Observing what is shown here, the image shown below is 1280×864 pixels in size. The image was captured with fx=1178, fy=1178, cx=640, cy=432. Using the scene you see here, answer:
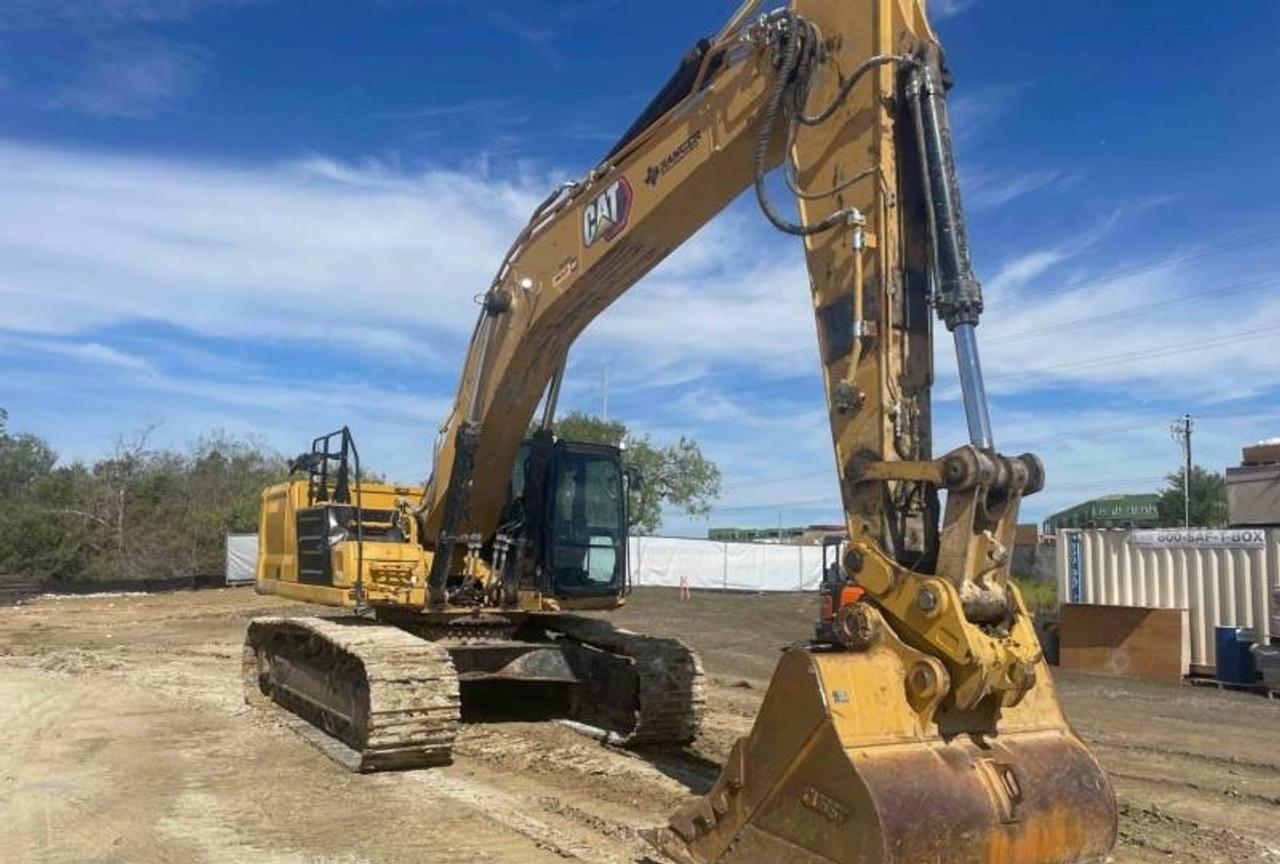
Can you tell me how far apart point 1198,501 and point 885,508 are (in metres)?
64.3

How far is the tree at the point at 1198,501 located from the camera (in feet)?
201

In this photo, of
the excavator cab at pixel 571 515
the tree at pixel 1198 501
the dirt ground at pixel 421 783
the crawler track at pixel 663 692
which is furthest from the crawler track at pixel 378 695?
the tree at pixel 1198 501

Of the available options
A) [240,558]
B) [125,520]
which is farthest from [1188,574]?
[125,520]

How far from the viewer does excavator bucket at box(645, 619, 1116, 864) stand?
463 centimetres

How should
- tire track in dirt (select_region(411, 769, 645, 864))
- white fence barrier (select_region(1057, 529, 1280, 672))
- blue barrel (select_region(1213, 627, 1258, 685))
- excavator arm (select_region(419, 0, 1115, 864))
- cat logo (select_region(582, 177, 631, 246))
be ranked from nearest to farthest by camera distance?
excavator arm (select_region(419, 0, 1115, 864)), tire track in dirt (select_region(411, 769, 645, 864)), cat logo (select_region(582, 177, 631, 246)), blue barrel (select_region(1213, 627, 1258, 685)), white fence barrier (select_region(1057, 529, 1280, 672))

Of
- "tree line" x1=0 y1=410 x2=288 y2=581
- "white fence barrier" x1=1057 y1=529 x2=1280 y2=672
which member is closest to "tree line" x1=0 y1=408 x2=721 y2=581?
"tree line" x1=0 y1=410 x2=288 y2=581

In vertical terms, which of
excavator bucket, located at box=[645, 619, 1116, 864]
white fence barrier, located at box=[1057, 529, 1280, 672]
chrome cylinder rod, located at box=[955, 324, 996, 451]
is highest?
chrome cylinder rod, located at box=[955, 324, 996, 451]

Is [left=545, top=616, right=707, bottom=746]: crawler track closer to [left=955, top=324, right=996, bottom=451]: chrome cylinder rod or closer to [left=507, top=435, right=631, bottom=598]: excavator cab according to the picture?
[left=507, top=435, right=631, bottom=598]: excavator cab

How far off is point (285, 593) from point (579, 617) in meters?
2.94

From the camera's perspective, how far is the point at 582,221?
852cm

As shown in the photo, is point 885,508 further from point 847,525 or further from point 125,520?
point 125,520

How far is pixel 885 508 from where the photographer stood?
5535mm

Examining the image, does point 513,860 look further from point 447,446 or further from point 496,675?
point 447,446

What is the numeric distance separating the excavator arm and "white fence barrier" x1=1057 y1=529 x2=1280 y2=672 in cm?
1304
